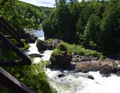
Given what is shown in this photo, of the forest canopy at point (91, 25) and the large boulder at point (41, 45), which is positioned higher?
the forest canopy at point (91, 25)

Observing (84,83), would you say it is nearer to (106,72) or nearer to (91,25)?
(106,72)

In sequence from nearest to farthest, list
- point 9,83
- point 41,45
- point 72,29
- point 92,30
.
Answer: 1. point 9,83
2. point 92,30
3. point 41,45
4. point 72,29

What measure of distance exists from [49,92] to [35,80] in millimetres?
1744

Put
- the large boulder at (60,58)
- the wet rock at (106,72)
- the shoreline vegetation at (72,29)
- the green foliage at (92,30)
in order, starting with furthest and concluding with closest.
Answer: the green foliage at (92,30), the large boulder at (60,58), the wet rock at (106,72), the shoreline vegetation at (72,29)

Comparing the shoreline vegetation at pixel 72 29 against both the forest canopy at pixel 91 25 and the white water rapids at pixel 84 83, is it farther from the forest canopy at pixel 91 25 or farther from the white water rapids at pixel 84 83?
the white water rapids at pixel 84 83

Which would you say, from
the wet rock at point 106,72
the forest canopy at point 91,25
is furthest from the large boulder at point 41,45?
the wet rock at point 106,72

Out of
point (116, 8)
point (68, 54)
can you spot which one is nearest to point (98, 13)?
point (116, 8)

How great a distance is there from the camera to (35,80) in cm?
696

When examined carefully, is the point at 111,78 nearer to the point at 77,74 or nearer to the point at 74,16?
the point at 77,74

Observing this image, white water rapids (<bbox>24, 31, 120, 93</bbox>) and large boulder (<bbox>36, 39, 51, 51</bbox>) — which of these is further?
large boulder (<bbox>36, 39, 51, 51</bbox>)

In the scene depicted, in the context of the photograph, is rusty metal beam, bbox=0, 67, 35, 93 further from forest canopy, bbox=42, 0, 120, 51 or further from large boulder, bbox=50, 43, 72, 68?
forest canopy, bbox=42, 0, 120, 51

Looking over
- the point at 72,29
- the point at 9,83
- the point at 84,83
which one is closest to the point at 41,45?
the point at 72,29

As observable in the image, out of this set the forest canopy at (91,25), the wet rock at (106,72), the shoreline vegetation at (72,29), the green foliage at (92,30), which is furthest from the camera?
the green foliage at (92,30)

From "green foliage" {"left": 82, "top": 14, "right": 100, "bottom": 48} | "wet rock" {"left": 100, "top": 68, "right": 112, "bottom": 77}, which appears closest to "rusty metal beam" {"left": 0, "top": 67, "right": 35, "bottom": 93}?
"wet rock" {"left": 100, "top": 68, "right": 112, "bottom": 77}
